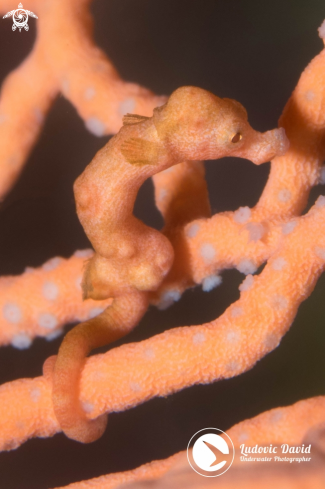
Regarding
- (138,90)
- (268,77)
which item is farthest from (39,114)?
(268,77)

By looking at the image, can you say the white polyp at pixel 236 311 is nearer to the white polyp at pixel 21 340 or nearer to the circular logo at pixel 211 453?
the circular logo at pixel 211 453

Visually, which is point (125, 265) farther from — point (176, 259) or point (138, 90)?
point (138, 90)

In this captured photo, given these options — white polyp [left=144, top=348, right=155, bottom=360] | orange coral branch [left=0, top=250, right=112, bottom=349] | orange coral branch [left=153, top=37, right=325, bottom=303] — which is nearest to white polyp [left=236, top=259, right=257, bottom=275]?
orange coral branch [left=153, top=37, right=325, bottom=303]

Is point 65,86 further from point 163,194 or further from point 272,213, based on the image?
point 272,213

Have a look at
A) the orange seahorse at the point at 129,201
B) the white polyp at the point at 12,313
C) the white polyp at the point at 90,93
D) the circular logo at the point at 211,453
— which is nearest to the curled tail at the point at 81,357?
the orange seahorse at the point at 129,201

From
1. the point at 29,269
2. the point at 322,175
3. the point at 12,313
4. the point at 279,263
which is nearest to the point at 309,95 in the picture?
the point at 322,175

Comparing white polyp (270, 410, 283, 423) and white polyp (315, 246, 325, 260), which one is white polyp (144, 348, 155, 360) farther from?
white polyp (315, 246, 325, 260)

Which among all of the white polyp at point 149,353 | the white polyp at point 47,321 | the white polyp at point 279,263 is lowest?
the white polyp at point 149,353
